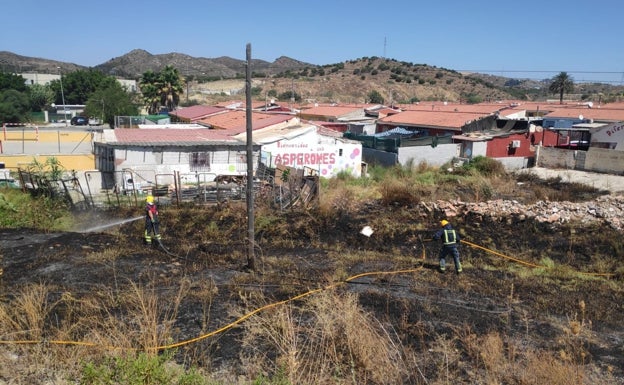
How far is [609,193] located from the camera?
22.9m

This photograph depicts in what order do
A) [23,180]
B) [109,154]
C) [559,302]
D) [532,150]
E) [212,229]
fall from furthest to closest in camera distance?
[532,150]
[109,154]
[23,180]
[212,229]
[559,302]

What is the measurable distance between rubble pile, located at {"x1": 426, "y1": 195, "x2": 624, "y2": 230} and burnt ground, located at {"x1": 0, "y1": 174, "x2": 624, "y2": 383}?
0.46m

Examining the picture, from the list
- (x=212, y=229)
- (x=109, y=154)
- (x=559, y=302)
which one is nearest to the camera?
(x=559, y=302)

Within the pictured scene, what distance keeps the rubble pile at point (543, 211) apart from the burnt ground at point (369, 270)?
0.46 metres

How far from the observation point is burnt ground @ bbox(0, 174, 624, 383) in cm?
936

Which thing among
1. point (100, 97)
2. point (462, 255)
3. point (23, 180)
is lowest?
point (462, 255)

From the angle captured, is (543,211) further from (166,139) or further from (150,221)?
Result: (166,139)

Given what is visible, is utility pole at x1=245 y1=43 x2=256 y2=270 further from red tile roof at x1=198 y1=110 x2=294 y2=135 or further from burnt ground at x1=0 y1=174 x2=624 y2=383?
red tile roof at x1=198 y1=110 x2=294 y2=135

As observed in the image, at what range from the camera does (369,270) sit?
13164 millimetres

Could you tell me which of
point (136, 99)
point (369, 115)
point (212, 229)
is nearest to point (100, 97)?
point (136, 99)

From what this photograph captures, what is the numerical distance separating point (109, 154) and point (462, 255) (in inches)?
633

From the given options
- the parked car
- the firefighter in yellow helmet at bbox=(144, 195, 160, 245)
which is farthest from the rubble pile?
the parked car

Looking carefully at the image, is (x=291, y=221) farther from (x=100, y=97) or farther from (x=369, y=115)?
(x=100, y=97)

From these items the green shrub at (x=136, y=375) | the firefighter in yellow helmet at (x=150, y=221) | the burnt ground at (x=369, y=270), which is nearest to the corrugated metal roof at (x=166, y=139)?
the burnt ground at (x=369, y=270)
